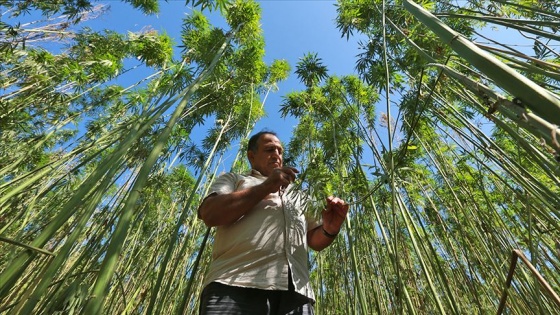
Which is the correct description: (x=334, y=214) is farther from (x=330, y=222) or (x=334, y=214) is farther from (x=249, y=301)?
(x=249, y=301)

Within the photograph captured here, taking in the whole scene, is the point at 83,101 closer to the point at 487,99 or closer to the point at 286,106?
the point at 286,106

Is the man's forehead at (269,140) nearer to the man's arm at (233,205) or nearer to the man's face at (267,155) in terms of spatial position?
the man's face at (267,155)

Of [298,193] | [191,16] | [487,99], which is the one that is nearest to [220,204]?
[298,193]

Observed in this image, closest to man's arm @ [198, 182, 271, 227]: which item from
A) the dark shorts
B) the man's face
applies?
the dark shorts

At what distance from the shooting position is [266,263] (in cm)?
103

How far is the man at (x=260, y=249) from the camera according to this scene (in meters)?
0.96

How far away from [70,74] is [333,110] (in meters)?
2.82

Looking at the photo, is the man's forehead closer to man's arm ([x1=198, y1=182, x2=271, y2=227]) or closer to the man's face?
the man's face

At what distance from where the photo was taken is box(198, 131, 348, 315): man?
37.8 inches

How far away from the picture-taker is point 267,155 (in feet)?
4.71

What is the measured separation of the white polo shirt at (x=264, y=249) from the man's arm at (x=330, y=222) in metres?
0.09

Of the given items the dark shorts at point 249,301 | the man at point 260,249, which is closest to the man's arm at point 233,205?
the man at point 260,249

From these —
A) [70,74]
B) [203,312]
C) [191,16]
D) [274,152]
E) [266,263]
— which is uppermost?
[191,16]

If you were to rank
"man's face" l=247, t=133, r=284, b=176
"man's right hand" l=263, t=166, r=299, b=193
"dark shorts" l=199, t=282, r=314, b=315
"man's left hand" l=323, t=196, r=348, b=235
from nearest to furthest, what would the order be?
1. "dark shorts" l=199, t=282, r=314, b=315
2. "man's right hand" l=263, t=166, r=299, b=193
3. "man's left hand" l=323, t=196, r=348, b=235
4. "man's face" l=247, t=133, r=284, b=176
